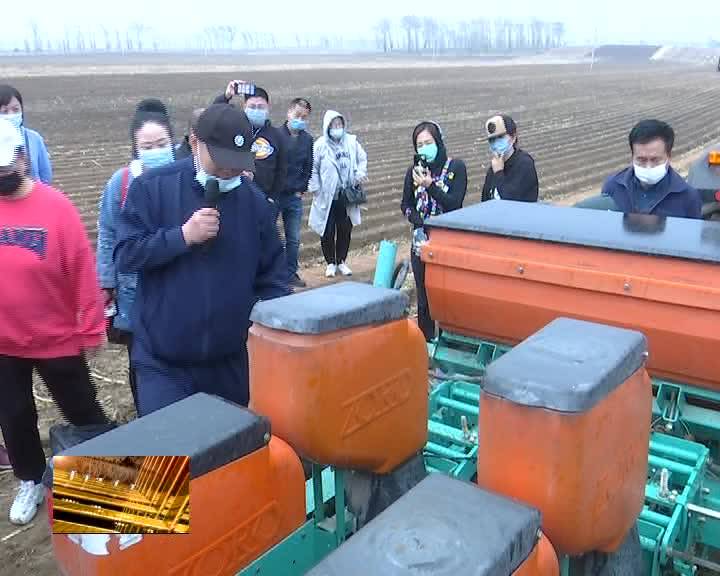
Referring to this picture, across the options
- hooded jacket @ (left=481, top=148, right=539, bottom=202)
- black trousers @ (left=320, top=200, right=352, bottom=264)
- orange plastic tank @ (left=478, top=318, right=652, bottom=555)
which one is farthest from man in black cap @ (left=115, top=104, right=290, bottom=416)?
black trousers @ (left=320, top=200, right=352, bottom=264)

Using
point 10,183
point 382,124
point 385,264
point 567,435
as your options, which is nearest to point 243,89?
point 385,264

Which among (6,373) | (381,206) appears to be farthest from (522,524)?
(381,206)

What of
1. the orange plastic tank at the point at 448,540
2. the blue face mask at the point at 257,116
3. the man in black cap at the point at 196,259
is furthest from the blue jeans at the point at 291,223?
the orange plastic tank at the point at 448,540

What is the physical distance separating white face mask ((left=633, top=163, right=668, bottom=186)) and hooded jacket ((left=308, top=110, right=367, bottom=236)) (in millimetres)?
3619

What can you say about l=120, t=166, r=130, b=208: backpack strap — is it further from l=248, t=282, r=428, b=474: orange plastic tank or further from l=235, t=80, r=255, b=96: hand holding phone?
l=235, t=80, r=255, b=96: hand holding phone

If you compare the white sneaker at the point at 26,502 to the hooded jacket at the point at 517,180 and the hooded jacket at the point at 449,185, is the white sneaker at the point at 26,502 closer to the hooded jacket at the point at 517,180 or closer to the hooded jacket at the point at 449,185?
the hooded jacket at the point at 449,185

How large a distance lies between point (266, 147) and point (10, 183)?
333cm

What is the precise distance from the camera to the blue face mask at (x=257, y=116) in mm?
5973

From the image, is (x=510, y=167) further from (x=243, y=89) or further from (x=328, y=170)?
(x=328, y=170)

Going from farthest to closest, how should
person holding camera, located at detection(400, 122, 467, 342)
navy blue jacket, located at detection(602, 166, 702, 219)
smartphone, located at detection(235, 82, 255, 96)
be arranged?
smartphone, located at detection(235, 82, 255, 96)
person holding camera, located at detection(400, 122, 467, 342)
navy blue jacket, located at detection(602, 166, 702, 219)

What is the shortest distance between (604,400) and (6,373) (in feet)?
8.25

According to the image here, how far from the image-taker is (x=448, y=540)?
1413 millimetres

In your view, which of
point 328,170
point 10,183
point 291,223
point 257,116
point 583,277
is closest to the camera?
point 583,277

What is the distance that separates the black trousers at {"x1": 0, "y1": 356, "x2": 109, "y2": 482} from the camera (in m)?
3.21
